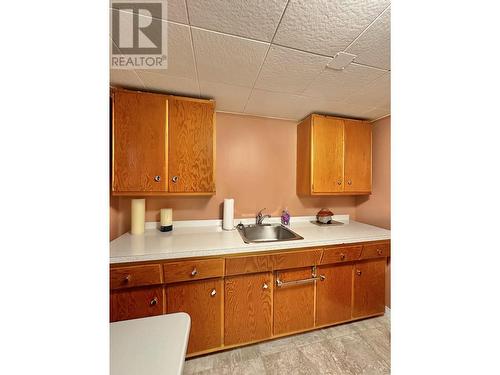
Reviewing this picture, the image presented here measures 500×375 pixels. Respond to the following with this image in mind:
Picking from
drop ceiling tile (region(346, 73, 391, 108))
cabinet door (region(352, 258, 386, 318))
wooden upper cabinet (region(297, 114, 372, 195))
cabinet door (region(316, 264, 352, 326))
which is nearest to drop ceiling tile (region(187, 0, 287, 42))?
drop ceiling tile (region(346, 73, 391, 108))

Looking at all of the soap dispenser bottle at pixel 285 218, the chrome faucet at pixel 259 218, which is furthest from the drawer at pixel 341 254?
the chrome faucet at pixel 259 218

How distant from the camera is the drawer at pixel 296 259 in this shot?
1.35 m

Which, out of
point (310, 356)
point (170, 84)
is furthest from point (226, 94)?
point (310, 356)

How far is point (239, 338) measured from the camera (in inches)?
51.6

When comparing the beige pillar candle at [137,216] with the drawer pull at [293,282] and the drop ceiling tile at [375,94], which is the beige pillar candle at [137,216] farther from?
the drop ceiling tile at [375,94]

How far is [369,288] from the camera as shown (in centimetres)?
163

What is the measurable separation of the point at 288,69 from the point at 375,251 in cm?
162

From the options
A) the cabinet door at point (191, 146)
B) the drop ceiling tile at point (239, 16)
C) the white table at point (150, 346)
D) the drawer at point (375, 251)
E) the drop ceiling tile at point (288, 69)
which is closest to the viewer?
the white table at point (150, 346)

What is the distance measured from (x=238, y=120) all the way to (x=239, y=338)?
186 centimetres

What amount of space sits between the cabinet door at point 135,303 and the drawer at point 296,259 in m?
0.80

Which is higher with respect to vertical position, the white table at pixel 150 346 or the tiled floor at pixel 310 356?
the white table at pixel 150 346

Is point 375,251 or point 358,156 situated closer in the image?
point 375,251

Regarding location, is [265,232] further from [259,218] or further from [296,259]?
[296,259]
